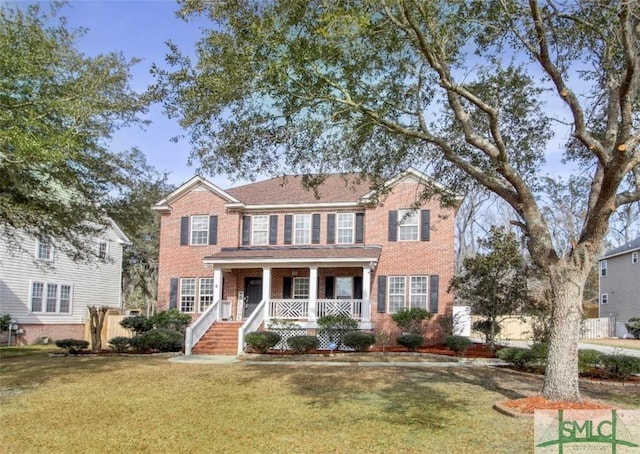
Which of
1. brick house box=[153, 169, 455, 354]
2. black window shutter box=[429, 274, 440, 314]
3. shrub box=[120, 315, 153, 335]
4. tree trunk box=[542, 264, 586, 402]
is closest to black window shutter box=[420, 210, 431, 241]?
brick house box=[153, 169, 455, 354]

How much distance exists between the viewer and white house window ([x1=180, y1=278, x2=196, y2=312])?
2464 centimetres

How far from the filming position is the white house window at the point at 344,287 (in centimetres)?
2361

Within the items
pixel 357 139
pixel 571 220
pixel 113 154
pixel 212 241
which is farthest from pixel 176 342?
pixel 571 220

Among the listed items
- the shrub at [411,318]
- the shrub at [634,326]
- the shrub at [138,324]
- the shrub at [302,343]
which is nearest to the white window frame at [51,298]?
the shrub at [138,324]

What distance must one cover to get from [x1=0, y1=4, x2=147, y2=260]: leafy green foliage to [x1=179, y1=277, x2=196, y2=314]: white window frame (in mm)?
9738

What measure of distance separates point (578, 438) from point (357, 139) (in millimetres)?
6688

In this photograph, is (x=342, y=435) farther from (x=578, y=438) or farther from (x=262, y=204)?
(x=262, y=204)

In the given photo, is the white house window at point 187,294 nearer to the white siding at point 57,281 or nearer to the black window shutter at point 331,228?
the white siding at point 57,281

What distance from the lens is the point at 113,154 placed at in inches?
558

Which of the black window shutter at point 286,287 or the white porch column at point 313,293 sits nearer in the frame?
the white porch column at point 313,293

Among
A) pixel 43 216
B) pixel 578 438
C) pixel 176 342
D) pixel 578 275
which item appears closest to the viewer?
pixel 578 438

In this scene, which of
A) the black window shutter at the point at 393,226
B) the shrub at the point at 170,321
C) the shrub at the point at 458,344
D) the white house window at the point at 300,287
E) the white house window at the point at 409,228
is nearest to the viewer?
the shrub at the point at 458,344

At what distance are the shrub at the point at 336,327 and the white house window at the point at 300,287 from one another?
378 centimetres

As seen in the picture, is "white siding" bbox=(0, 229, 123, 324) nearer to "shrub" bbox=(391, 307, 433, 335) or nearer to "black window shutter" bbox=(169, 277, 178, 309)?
"black window shutter" bbox=(169, 277, 178, 309)
